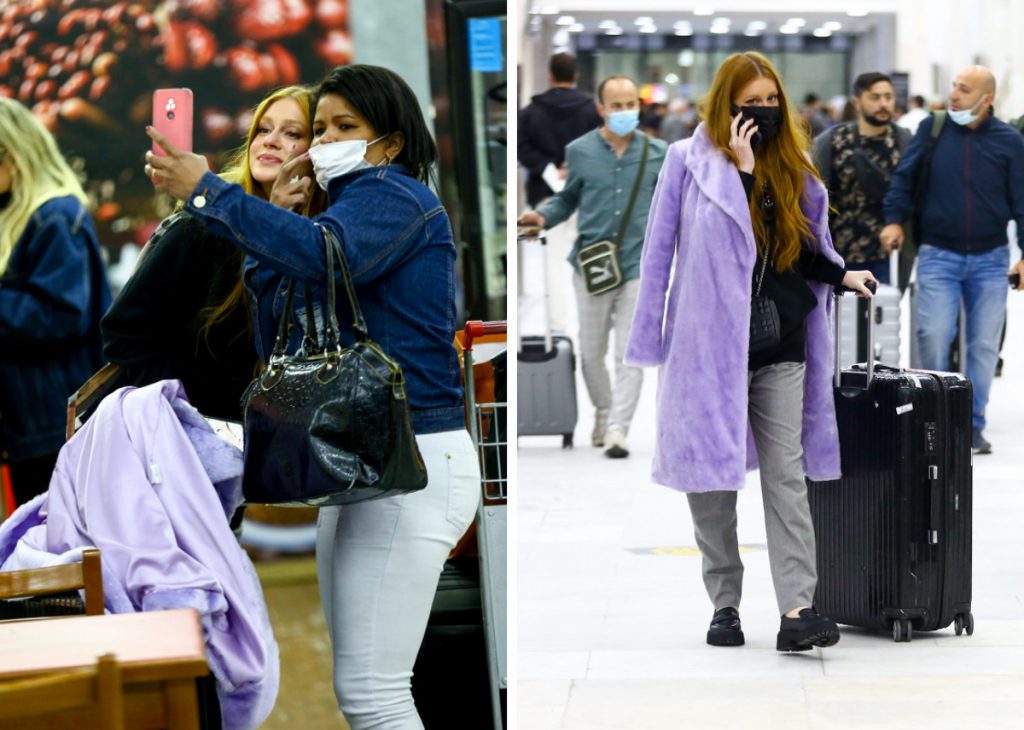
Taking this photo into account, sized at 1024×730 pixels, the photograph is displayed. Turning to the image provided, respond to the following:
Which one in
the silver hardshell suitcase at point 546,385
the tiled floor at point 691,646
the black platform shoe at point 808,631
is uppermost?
the silver hardshell suitcase at point 546,385

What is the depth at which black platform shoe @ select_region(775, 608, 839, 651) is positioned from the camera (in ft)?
16.1

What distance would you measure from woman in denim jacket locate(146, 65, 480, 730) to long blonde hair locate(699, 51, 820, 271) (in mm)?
1777

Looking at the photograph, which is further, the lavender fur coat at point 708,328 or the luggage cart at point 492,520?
the lavender fur coat at point 708,328

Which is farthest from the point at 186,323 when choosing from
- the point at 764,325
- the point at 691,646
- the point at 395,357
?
the point at 691,646

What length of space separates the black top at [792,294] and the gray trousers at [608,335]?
3.73 m

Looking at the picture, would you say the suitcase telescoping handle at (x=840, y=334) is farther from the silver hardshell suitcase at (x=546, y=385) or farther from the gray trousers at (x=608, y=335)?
the silver hardshell suitcase at (x=546, y=385)

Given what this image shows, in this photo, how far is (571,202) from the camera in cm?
881

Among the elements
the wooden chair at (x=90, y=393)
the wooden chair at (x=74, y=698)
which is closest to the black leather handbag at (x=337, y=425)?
the wooden chair at (x=74, y=698)

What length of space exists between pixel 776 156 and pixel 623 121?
363 cm

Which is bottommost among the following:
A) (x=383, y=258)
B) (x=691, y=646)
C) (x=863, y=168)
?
(x=691, y=646)

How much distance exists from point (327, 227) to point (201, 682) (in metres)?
0.95

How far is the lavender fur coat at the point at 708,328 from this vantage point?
4.90m

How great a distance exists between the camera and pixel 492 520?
14.0 ft

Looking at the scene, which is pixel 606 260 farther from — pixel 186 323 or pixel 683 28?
pixel 683 28
